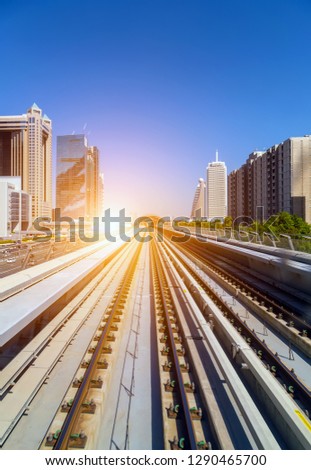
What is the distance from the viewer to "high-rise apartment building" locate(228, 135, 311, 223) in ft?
135

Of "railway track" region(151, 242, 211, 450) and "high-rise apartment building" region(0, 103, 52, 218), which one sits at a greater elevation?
"high-rise apartment building" region(0, 103, 52, 218)

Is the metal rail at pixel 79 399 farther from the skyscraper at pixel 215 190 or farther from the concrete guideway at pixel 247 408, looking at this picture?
the skyscraper at pixel 215 190

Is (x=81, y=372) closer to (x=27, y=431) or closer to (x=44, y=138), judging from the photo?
(x=27, y=431)

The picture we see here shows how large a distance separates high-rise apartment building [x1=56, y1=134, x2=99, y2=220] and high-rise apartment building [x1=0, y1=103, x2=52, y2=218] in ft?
55.9

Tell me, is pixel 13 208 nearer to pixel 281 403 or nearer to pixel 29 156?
pixel 29 156

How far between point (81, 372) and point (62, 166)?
134 meters

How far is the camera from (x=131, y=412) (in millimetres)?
3557

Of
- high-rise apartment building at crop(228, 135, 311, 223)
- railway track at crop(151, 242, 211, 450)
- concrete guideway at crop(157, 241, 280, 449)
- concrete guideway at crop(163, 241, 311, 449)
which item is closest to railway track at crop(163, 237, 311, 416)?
concrete guideway at crop(163, 241, 311, 449)

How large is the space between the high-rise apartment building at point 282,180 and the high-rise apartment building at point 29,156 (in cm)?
7035

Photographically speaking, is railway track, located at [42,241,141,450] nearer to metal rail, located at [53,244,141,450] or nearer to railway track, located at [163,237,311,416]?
metal rail, located at [53,244,141,450]

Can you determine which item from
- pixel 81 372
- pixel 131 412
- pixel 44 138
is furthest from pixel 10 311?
pixel 44 138

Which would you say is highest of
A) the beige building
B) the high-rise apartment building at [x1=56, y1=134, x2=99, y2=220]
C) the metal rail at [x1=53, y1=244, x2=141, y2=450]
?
the high-rise apartment building at [x1=56, y1=134, x2=99, y2=220]

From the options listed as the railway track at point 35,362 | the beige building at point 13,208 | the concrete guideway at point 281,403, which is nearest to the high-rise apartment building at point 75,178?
the beige building at point 13,208
